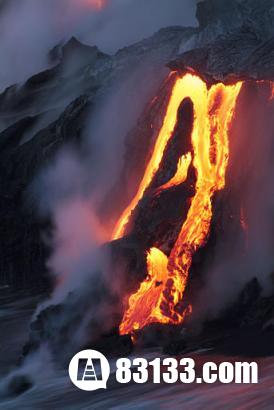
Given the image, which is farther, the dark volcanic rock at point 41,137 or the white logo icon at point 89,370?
the dark volcanic rock at point 41,137

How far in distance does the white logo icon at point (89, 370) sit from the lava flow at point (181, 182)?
0.89 meters

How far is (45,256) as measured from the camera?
2673 cm

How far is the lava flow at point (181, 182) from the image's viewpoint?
15234 mm

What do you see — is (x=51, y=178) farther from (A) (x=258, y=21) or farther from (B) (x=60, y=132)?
(A) (x=258, y=21)

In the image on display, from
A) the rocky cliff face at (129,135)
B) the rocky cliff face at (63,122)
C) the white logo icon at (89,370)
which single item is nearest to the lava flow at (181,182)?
the rocky cliff face at (129,135)

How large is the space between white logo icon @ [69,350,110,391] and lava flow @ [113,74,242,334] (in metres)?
0.89

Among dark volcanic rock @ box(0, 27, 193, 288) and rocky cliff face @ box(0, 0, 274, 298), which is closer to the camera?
rocky cliff face @ box(0, 0, 274, 298)

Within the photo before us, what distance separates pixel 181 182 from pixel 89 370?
186 inches

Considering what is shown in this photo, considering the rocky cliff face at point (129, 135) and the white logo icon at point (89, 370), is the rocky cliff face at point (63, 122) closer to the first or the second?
the rocky cliff face at point (129, 135)

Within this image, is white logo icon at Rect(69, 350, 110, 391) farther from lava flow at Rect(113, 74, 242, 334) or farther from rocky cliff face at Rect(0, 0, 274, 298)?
rocky cliff face at Rect(0, 0, 274, 298)

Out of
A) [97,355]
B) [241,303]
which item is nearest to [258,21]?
[241,303]

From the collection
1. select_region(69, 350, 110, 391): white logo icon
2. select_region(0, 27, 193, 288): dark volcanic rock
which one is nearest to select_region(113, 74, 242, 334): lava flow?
select_region(69, 350, 110, 391): white logo icon

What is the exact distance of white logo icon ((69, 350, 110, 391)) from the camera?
1241 centimetres

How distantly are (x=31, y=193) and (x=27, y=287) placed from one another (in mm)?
3965
